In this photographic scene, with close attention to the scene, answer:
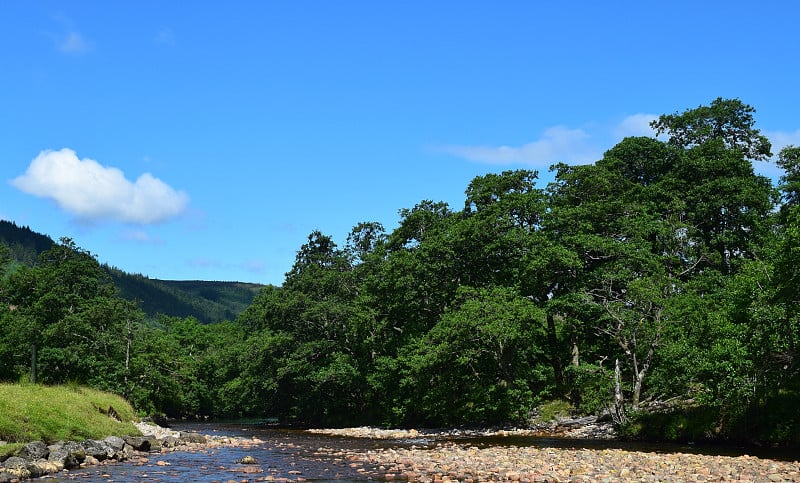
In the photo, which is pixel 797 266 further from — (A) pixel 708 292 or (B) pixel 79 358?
(B) pixel 79 358

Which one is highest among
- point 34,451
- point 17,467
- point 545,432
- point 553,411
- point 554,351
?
point 554,351

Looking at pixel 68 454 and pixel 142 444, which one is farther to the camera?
pixel 142 444

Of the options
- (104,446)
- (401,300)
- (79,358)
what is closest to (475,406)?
(401,300)

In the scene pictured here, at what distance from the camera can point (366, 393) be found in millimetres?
56750

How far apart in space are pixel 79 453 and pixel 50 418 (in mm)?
3650

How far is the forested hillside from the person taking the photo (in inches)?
1112

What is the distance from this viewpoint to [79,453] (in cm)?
2428

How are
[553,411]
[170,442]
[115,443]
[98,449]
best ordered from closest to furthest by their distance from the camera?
[98,449] → [115,443] → [170,442] → [553,411]

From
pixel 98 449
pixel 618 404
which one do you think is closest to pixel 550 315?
pixel 618 404

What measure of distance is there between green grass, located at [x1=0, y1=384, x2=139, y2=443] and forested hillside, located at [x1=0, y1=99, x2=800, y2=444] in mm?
20927

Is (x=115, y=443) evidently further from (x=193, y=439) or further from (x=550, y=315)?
(x=550, y=315)

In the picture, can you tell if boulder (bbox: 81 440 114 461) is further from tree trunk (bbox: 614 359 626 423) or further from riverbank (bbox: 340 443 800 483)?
tree trunk (bbox: 614 359 626 423)

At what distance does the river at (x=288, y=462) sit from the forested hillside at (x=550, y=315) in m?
3.69

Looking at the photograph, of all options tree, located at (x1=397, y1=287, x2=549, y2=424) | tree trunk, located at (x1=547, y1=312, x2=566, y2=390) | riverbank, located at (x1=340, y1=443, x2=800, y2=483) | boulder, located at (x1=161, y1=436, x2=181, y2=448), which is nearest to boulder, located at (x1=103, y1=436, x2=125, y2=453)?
boulder, located at (x1=161, y1=436, x2=181, y2=448)
